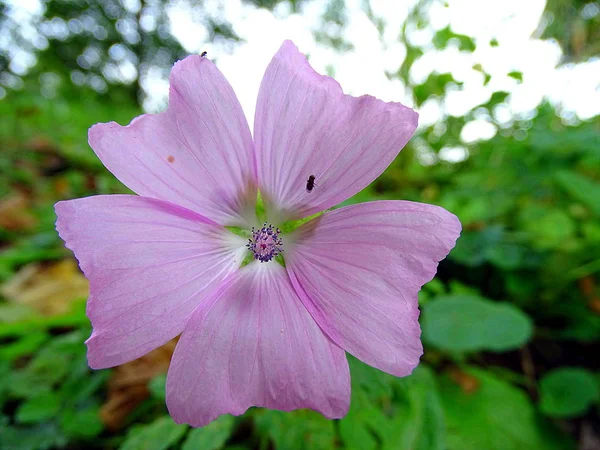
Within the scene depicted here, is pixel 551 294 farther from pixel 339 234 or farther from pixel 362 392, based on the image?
pixel 339 234

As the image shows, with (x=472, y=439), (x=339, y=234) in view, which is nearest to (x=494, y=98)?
(x=472, y=439)

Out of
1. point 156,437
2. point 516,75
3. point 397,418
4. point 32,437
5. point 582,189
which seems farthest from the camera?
point 582,189

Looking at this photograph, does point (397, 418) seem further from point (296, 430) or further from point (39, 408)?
point (39, 408)

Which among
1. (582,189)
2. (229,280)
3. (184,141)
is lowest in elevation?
(582,189)

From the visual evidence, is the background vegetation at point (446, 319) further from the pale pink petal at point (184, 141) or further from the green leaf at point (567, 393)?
the pale pink petal at point (184, 141)

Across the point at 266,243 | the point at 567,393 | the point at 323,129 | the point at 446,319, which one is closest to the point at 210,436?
the point at 266,243

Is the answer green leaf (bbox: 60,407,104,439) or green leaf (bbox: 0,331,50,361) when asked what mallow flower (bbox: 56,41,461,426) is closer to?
green leaf (bbox: 60,407,104,439)

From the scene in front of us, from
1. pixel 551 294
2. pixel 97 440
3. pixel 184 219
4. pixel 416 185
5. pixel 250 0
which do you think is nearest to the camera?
pixel 184 219
